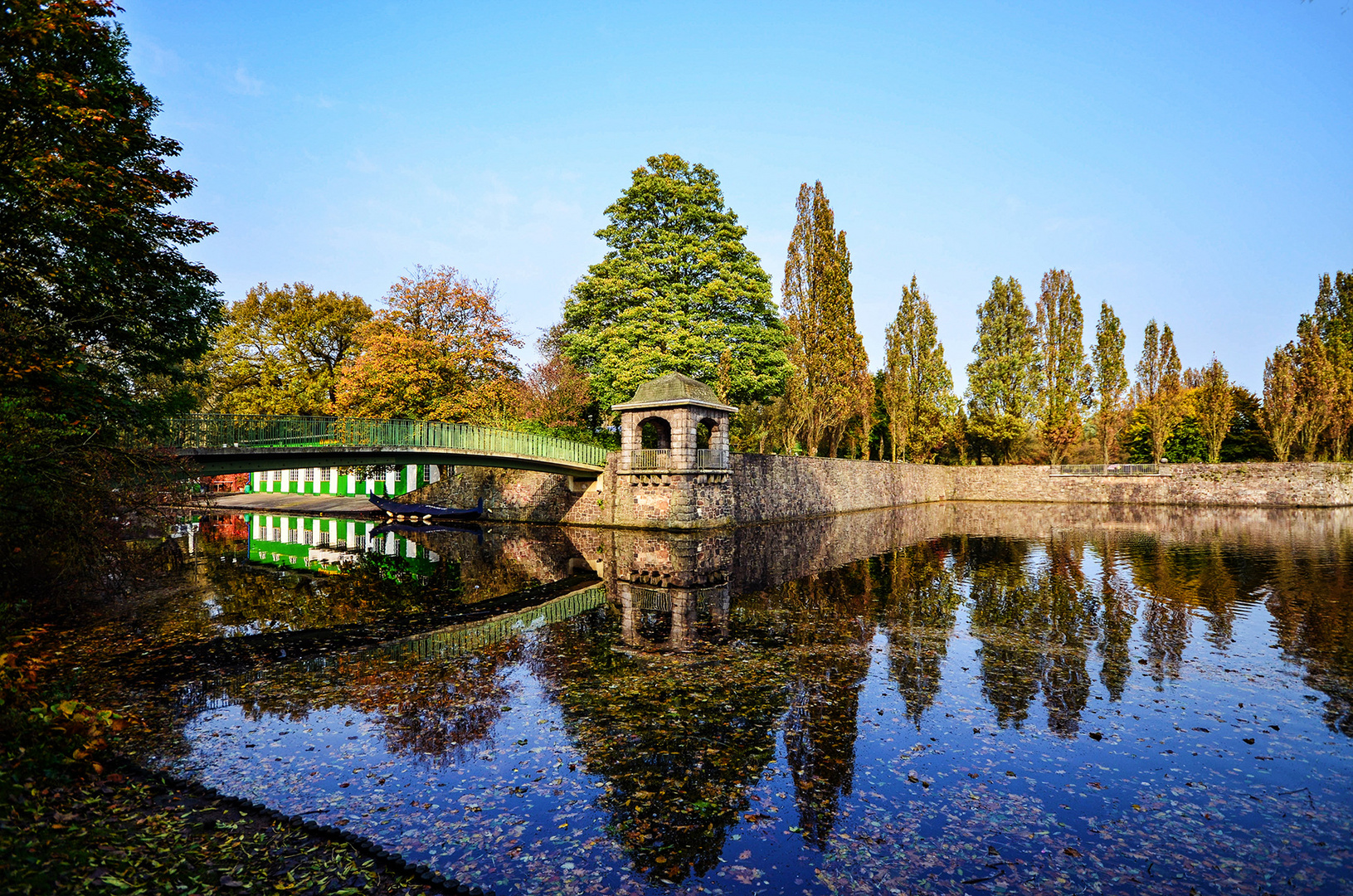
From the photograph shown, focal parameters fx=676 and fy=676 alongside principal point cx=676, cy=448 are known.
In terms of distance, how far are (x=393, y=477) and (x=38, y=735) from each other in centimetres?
3641

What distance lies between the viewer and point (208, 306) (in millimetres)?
16297

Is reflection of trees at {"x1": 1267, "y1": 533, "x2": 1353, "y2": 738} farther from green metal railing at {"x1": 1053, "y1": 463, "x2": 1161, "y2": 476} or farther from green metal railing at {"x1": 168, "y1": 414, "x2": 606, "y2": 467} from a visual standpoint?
green metal railing at {"x1": 1053, "y1": 463, "x2": 1161, "y2": 476}

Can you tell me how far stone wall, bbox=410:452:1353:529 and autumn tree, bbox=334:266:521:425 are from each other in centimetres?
479

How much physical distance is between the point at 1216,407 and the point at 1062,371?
32.7 ft

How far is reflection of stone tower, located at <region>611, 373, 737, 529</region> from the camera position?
2727cm

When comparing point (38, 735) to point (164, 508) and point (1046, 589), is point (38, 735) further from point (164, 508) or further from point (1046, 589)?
point (1046, 589)

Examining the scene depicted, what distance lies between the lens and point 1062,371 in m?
52.9

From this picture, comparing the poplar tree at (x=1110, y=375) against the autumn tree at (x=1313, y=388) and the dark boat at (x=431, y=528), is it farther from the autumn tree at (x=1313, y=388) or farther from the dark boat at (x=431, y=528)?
the dark boat at (x=431, y=528)

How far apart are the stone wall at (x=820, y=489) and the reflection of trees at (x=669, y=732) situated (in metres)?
17.4

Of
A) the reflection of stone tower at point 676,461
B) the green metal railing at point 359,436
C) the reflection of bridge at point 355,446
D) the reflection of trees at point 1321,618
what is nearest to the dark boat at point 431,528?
the reflection of bridge at point 355,446

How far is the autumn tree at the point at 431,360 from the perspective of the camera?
A: 30141mm

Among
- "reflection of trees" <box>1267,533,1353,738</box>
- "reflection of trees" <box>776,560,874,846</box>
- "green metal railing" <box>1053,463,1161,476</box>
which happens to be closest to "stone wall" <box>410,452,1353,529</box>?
"green metal railing" <box>1053,463,1161,476</box>

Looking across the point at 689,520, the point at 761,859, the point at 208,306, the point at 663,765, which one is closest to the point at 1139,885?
the point at 761,859

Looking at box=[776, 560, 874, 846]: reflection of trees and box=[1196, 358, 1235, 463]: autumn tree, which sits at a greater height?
box=[1196, 358, 1235, 463]: autumn tree
